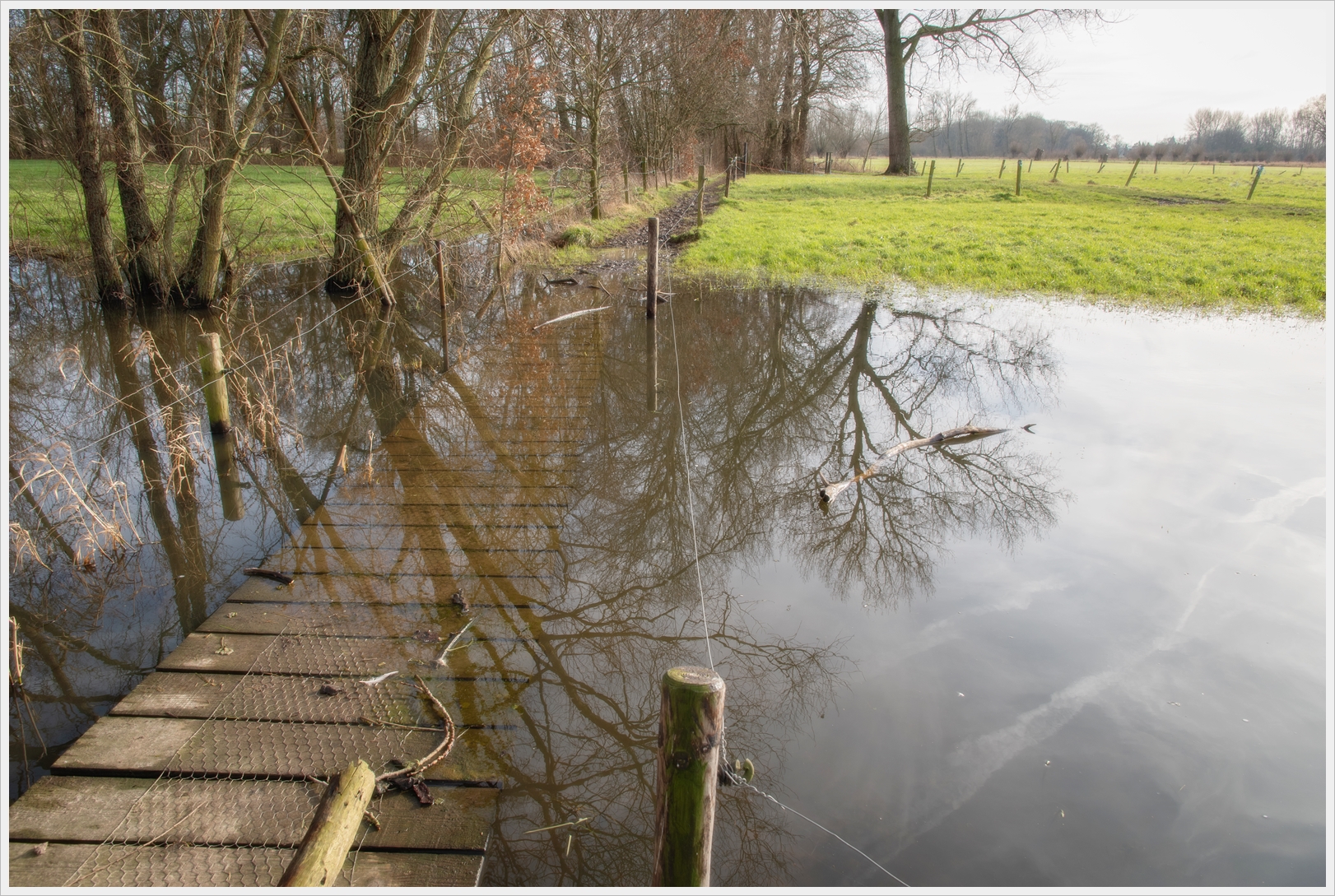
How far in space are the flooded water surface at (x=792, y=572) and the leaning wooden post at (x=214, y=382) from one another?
0.23m

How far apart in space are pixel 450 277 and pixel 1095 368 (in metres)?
9.67

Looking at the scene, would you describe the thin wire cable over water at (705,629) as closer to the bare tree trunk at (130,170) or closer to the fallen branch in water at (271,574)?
the fallen branch in water at (271,574)

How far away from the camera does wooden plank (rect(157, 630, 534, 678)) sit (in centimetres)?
351

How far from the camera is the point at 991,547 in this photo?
17.1 ft

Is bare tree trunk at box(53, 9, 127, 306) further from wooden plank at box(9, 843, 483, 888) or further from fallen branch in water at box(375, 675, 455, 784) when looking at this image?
wooden plank at box(9, 843, 483, 888)

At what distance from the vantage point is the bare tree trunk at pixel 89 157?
8.96m

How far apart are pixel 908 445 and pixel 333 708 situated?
5026 millimetres

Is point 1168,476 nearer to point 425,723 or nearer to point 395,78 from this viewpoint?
point 425,723

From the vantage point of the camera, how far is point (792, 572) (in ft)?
15.9

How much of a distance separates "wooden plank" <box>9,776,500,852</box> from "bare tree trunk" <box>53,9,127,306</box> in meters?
8.92

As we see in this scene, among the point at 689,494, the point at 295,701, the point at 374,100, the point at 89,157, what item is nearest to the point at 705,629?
the point at 689,494

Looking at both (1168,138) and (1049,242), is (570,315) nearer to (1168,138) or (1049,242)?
(1049,242)

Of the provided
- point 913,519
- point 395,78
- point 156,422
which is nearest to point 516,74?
point 395,78

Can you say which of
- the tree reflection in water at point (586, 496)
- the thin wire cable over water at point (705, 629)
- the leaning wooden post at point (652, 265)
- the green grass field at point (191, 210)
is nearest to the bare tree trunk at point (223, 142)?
the green grass field at point (191, 210)
